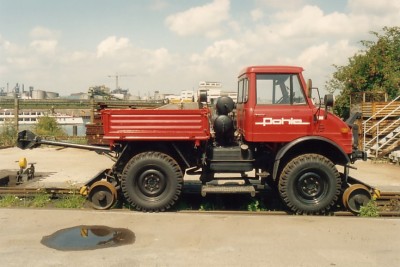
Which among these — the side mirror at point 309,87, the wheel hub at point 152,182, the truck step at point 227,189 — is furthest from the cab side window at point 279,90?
the wheel hub at point 152,182

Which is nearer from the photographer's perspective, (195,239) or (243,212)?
(195,239)

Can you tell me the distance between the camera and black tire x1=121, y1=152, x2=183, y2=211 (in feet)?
23.2

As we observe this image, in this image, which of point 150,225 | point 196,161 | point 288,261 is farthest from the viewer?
point 196,161

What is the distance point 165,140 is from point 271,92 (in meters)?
2.21

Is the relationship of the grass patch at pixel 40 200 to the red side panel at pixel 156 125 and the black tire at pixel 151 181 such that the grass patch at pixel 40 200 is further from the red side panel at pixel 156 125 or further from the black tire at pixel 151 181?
the red side panel at pixel 156 125

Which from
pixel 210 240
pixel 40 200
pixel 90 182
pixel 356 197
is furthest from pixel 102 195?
pixel 356 197

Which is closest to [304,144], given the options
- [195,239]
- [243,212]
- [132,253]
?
[243,212]

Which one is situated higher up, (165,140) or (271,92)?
(271,92)

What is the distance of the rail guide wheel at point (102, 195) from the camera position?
725 cm

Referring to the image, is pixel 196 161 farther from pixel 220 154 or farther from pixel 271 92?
pixel 271 92

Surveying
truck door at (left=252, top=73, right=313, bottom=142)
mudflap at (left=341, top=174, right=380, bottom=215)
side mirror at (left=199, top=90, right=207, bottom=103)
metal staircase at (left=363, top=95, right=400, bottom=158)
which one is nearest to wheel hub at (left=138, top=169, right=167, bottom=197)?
side mirror at (left=199, top=90, right=207, bottom=103)

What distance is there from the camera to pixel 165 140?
7148 mm

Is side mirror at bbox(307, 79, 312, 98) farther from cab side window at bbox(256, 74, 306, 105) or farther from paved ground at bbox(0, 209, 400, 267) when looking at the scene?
paved ground at bbox(0, 209, 400, 267)

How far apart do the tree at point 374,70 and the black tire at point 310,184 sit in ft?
60.5
